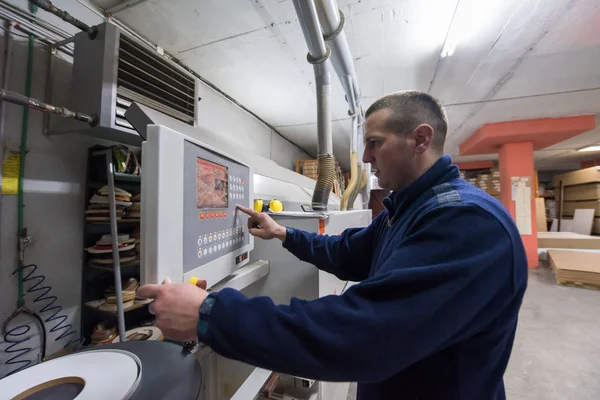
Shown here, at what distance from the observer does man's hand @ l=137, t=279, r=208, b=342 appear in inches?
16.0

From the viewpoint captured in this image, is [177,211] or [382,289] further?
[177,211]

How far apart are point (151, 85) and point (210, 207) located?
3.85 ft

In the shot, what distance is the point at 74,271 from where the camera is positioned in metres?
1.39

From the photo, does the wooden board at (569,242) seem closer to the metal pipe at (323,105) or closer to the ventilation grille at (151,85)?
the metal pipe at (323,105)

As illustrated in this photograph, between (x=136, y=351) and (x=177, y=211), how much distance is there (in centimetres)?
39

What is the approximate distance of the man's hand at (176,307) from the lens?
406mm

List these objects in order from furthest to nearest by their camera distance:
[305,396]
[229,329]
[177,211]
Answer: [305,396] → [177,211] → [229,329]

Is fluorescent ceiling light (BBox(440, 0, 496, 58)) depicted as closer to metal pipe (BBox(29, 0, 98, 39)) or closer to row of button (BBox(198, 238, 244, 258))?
row of button (BBox(198, 238, 244, 258))

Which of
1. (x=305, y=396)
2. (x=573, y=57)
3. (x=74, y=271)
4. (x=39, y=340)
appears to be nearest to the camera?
(x=305, y=396)

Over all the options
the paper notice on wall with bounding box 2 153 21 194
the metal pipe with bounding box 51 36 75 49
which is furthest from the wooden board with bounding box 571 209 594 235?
the paper notice on wall with bounding box 2 153 21 194

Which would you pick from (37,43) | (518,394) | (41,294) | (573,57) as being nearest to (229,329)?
(41,294)

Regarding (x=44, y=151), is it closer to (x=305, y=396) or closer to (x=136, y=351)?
(x=136, y=351)

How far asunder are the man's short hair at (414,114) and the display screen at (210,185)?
0.50m

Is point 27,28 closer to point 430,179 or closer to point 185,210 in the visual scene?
point 185,210
